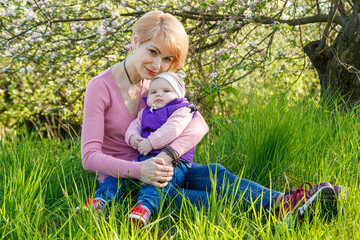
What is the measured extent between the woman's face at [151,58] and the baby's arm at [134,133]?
28 cm

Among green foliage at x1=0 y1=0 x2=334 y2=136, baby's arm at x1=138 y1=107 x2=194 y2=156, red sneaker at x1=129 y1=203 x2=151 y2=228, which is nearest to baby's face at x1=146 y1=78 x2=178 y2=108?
baby's arm at x1=138 y1=107 x2=194 y2=156

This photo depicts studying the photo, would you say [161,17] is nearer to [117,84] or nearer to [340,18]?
[117,84]

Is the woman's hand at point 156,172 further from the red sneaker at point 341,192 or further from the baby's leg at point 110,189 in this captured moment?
the red sneaker at point 341,192

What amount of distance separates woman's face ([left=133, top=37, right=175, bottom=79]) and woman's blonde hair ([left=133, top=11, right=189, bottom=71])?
3 centimetres

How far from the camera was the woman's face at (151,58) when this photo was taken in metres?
2.63

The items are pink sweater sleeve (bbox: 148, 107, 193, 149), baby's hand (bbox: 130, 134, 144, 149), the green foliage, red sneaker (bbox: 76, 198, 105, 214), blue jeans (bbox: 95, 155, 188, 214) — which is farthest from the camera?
the green foliage

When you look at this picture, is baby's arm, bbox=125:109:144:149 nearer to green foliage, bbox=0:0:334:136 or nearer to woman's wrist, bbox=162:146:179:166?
woman's wrist, bbox=162:146:179:166

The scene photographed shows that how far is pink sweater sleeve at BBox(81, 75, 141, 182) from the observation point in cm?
252

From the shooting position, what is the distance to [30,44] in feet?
15.5

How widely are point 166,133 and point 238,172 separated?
0.74 meters

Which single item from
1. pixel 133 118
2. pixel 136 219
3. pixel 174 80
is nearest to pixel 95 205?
pixel 136 219

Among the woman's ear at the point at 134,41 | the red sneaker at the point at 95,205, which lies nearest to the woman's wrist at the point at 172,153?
the red sneaker at the point at 95,205

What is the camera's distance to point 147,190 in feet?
7.72

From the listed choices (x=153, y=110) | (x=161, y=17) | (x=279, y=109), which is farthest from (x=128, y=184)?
(x=279, y=109)
